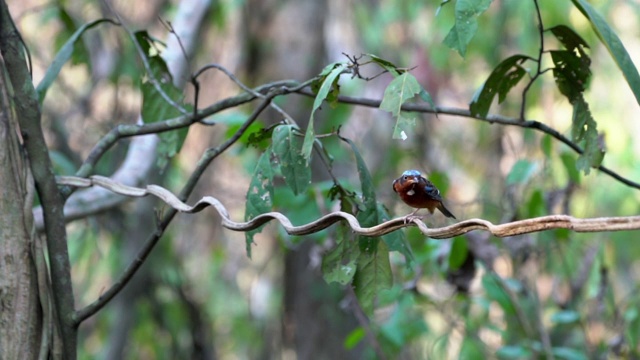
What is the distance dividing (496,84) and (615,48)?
1.30 ft

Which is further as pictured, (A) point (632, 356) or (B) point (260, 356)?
(B) point (260, 356)

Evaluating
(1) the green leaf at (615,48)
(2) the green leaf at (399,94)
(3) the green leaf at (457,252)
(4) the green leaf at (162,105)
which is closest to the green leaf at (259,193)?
(2) the green leaf at (399,94)

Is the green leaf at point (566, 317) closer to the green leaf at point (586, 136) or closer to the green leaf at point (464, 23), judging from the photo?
the green leaf at point (586, 136)

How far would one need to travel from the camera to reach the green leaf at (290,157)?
4.99 ft

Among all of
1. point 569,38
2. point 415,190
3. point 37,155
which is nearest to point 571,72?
point 569,38

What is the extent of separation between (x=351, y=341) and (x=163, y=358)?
7.75ft

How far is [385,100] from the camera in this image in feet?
4.50

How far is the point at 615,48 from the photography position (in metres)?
1.51

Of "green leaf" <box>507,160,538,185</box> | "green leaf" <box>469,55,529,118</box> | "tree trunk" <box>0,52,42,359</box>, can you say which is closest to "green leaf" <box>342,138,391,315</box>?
"green leaf" <box>469,55,529,118</box>

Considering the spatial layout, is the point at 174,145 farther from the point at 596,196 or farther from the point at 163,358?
the point at 596,196

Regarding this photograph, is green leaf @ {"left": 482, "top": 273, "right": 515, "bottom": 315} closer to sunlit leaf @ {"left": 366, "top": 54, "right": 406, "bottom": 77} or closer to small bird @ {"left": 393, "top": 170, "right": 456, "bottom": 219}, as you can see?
small bird @ {"left": 393, "top": 170, "right": 456, "bottom": 219}

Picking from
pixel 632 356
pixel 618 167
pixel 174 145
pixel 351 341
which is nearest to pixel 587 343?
pixel 632 356

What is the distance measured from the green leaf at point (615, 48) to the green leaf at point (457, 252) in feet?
4.22

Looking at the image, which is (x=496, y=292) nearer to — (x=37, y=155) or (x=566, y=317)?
(x=566, y=317)
